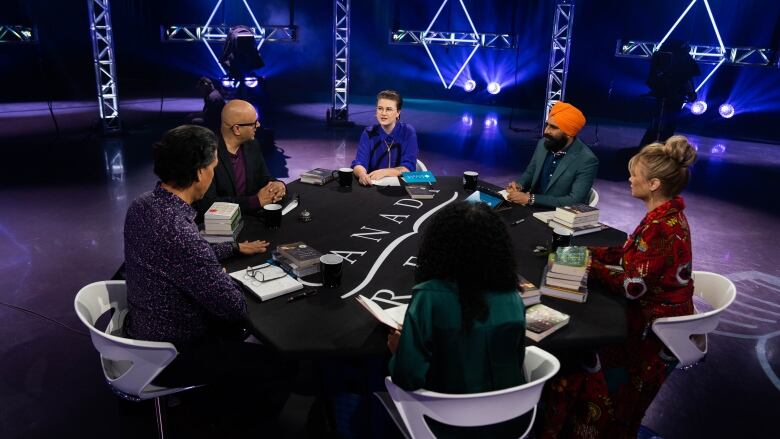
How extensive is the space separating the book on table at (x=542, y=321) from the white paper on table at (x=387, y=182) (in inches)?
70.6

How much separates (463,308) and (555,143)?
2270 millimetres

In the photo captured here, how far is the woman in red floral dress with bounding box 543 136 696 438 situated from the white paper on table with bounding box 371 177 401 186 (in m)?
1.68

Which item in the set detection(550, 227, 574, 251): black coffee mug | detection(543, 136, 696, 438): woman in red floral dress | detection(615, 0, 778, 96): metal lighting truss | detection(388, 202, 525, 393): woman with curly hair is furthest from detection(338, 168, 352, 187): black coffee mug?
detection(615, 0, 778, 96): metal lighting truss

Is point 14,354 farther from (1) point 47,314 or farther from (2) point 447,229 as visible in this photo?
(2) point 447,229

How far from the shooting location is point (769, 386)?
3.07m

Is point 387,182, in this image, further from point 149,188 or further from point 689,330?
point 149,188

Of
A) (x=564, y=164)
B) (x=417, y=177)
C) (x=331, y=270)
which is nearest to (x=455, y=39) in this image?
(x=417, y=177)

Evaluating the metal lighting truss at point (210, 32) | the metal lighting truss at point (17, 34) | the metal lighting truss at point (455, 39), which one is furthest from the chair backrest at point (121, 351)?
the metal lighting truss at point (455, 39)

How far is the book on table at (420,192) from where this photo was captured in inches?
135

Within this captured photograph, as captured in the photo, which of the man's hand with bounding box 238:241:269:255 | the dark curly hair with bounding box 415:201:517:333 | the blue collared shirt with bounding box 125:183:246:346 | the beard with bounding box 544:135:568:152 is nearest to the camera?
the dark curly hair with bounding box 415:201:517:333

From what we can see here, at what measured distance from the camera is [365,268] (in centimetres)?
242

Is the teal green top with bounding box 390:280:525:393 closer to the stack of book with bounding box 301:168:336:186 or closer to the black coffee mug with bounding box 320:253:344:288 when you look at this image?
the black coffee mug with bounding box 320:253:344:288

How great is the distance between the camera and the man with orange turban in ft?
10.9

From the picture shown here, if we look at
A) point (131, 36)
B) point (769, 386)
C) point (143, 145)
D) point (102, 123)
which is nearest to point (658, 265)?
point (769, 386)
